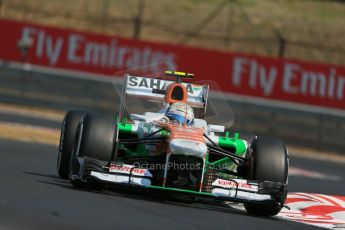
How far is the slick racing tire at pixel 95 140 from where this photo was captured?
9656 millimetres

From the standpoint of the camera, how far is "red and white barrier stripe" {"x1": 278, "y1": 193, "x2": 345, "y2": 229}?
32.4 feet

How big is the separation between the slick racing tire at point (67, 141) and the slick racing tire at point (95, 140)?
3.05ft

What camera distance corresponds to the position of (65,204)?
8.41 meters

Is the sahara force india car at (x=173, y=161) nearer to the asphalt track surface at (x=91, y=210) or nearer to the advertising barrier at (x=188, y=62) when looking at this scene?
the asphalt track surface at (x=91, y=210)

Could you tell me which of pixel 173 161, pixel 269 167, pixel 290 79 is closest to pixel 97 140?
pixel 173 161

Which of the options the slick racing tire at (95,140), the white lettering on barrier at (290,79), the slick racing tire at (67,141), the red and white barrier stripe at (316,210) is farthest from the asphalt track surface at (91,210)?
the white lettering on barrier at (290,79)

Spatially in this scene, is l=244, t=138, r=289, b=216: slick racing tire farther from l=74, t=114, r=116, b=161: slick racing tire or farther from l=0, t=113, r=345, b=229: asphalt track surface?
l=74, t=114, r=116, b=161: slick racing tire

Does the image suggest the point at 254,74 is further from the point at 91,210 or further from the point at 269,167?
A: the point at 91,210

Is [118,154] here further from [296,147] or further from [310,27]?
[310,27]

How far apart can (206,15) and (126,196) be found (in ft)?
89.5

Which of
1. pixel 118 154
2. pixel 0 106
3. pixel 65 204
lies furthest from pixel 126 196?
pixel 0 106

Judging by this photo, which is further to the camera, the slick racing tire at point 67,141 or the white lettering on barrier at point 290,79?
the white lettering on barrier at point 290,79

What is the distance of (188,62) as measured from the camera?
85.6ft

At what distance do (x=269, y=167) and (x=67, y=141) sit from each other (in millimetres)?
2545
